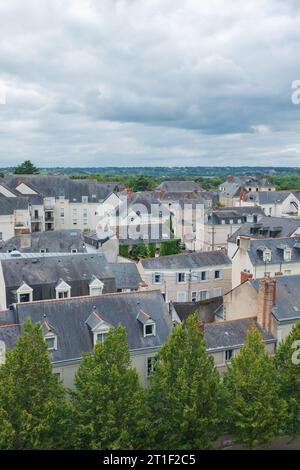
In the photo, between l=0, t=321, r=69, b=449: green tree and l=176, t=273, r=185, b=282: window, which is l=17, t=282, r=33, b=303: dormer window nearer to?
l=0, t=321, r=69, b=449: green tree

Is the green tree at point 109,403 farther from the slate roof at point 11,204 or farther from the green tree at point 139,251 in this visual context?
the slate roof at point 11,204

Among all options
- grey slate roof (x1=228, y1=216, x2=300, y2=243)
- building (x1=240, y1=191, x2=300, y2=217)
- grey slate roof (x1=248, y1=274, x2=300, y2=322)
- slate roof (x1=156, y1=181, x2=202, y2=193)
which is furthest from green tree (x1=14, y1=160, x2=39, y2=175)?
grey slate roof (x1=248, y1=274, x2=300, y2=322)

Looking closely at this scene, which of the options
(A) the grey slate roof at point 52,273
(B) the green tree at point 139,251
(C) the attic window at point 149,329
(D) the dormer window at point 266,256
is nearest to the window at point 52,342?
(C) the attic window at point 149,329

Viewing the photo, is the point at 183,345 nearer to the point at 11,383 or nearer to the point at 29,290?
the point at 11,383

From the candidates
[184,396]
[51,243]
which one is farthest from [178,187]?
[184,396]

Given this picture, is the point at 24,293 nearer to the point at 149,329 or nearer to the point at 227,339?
the point at 149,329

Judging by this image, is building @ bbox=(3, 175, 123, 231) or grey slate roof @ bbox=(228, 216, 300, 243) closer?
grey slate roof @ bbox=(228, 216, 300, 243)
